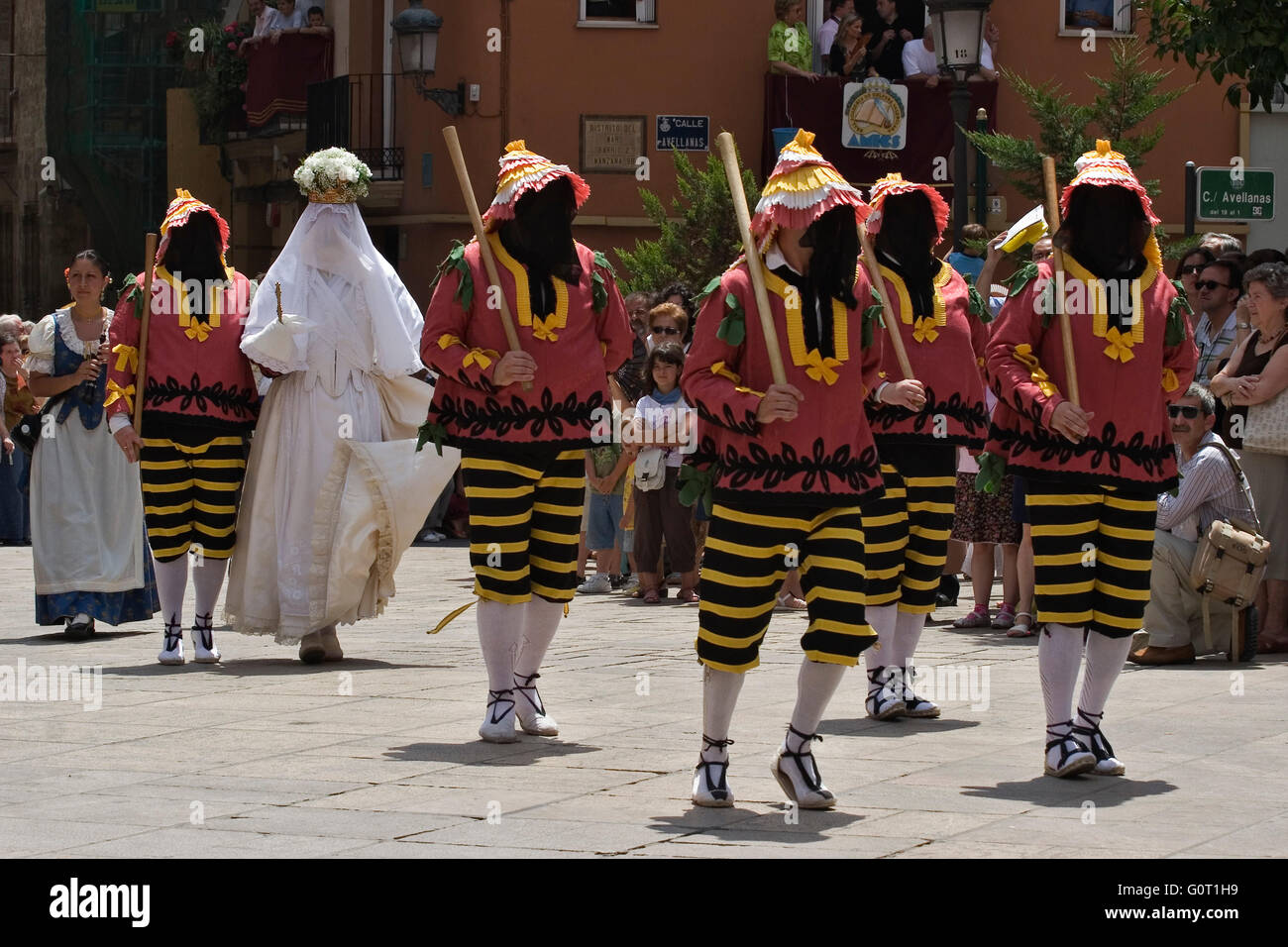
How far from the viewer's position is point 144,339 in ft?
33.3

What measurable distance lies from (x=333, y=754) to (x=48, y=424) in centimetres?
513

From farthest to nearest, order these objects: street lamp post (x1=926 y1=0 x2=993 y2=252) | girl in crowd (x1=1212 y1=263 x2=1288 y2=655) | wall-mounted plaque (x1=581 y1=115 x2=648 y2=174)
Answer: wall-mounted plaque (x1=581 y1=115 x2=648 y2=174) → street lamp post (x1=926 y1=0 x2=993 y2=252) → girl in crowd (x1=1212 y1=263 x2=1288 y2=655)

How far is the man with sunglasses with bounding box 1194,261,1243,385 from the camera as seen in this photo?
11492 millimetres

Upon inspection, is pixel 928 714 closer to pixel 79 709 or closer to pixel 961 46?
pixel 79 709

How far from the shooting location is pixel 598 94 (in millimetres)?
23906

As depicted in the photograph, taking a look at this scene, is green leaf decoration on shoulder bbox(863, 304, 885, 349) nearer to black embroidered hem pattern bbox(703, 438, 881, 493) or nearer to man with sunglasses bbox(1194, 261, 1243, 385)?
black embroidered hem pattern bbox(703, 438, 881, 493)

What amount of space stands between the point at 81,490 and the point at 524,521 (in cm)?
491

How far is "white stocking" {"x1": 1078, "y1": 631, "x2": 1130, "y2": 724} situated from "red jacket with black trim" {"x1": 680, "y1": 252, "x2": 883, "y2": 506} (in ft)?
3.61

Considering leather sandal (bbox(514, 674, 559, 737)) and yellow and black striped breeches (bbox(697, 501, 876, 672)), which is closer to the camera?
yellow and black striped breeches (bbox(697, 501, 876, 672))

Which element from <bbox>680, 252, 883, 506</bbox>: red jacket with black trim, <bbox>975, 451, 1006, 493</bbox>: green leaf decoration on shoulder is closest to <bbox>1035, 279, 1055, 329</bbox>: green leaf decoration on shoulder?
<bbox>975, 451, 1006, 493</bbox>: green leaf decoration on shoulder

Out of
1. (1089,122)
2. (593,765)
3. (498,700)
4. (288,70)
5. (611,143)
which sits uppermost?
(288,70)

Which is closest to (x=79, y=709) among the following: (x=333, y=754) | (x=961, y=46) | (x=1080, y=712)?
(x=333, y=754)

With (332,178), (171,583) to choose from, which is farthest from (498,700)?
(332,178)

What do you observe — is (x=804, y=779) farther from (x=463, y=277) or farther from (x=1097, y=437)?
(x=463, y=277)
